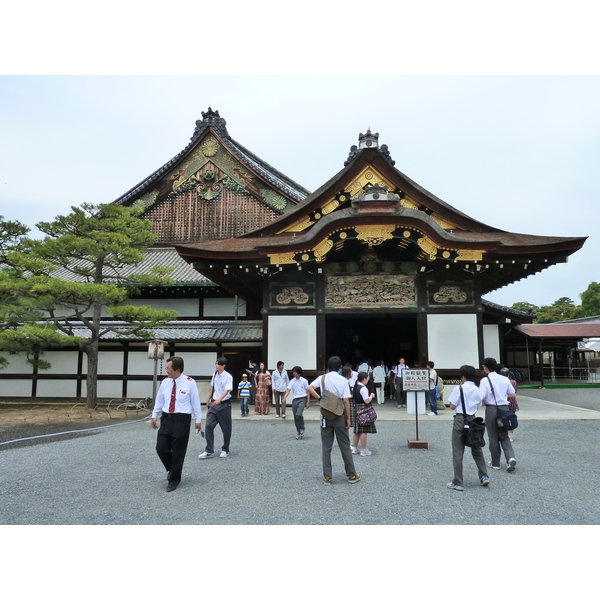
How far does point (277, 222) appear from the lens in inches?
591

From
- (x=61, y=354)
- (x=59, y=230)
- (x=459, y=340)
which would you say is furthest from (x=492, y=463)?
(x=61, y=354)

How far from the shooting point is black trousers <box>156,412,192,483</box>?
18.9ft

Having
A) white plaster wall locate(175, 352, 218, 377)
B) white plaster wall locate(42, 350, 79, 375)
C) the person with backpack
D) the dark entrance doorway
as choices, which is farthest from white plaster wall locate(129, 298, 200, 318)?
the person with backpack

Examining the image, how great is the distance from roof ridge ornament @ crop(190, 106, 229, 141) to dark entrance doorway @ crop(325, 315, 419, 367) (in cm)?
1185

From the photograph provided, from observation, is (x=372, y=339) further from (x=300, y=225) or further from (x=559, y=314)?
(x=559, y=314)

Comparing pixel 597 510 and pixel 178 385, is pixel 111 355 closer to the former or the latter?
pixel 178 385

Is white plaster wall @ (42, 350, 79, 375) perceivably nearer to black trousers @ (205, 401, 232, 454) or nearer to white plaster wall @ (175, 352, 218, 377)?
white plaster wall @ (175, 352, 218, 377)

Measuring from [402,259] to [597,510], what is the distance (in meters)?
10.9

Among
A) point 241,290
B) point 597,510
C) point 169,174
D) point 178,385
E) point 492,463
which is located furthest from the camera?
point 169,174

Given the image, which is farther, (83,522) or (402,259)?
(402,259)

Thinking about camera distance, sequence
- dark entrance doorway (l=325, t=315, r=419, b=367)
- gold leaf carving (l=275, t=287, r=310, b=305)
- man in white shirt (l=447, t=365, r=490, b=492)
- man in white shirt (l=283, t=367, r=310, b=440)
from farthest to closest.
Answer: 1. dark entrance doorway (l=325, t=315, r=419, b=367)
2. gold leaf carving (l=275, t=287, r=310, b=305)
3. man in white shirt (l=283, t=367, r=310, b=440)
4. man in white shirt (l=447, t=365, r=490, b=492)

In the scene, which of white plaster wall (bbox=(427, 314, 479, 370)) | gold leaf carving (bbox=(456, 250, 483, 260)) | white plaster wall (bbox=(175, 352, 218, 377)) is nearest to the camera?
gold leaf carving (bbox=(456, 250, 483, 260))

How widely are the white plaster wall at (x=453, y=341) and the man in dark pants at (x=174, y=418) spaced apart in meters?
10.1

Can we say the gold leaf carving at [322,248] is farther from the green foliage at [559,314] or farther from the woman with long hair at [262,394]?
the green foliage at [559,314]
